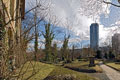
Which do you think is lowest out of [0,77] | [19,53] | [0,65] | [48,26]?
[0,77]

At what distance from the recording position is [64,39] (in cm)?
1611

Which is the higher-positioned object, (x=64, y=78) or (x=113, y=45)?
(x=113, y=45)

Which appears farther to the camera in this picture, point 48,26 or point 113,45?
point 113,45

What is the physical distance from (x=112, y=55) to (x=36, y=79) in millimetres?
37623

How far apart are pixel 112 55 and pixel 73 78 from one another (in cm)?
3569

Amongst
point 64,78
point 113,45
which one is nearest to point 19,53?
point 64,78

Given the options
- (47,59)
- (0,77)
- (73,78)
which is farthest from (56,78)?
(47,59)

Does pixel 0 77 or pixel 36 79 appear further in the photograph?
pixel 36 79

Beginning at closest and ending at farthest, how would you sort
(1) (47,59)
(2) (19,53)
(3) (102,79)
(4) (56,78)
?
(2) (19,53), (4) (56,78), (3) (102,79), (1) (47,59)

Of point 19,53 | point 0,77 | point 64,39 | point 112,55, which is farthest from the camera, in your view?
point 112,55

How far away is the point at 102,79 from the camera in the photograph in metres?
8.62

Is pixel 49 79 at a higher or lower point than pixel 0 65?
lower

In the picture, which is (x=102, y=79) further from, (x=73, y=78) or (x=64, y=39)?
(x=64, y=39)

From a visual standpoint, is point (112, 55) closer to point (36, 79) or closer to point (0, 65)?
point (36, 79)
